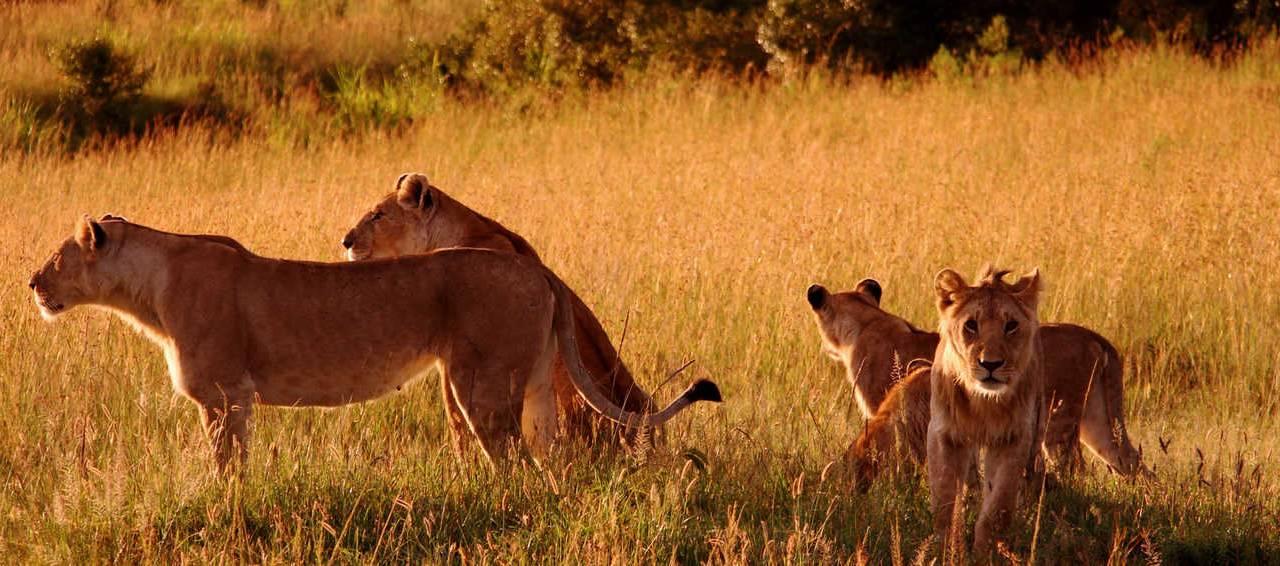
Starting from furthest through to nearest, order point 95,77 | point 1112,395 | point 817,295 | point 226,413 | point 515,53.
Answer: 1. point 515,53
2. point 95,77
3. point 817,295
4. point 1112,395
5. point 226,413

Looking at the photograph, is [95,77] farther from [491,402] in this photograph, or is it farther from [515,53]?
[491,402]

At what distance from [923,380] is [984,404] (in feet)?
3.10

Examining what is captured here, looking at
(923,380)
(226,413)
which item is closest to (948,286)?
(923,380)

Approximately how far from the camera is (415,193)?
720 cm

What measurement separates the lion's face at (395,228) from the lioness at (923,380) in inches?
72.3

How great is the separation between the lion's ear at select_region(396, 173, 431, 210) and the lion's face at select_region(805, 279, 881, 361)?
1797 mm

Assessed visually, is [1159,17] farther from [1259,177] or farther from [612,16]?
[1259,177]

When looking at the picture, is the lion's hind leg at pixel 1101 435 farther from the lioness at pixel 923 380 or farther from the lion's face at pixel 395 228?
the lion's face at pixel 395 228

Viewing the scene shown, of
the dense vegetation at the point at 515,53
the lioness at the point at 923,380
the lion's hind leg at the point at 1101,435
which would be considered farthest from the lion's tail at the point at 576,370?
the dense vegetation at the point at 515,53

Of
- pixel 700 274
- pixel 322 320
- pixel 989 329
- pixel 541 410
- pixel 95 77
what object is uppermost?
pixel 989 329

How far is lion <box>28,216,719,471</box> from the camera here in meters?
5.42

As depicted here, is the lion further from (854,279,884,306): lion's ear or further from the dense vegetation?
the dense vegetation

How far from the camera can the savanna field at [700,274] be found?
4926 mm

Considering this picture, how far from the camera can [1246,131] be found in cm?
1241
